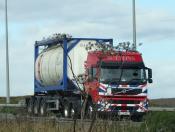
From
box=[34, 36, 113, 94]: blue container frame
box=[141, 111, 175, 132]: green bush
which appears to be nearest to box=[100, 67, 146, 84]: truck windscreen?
box=[34, 36, 113, 94]: blue container frame

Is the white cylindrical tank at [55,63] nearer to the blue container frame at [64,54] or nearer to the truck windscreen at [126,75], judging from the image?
the blue container frame at [64,54]

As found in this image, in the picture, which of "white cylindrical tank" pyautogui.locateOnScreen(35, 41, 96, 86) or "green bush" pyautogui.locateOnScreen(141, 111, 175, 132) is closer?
"green bush" pyautogui.locateOnScreen(141, 111, 175, 132)

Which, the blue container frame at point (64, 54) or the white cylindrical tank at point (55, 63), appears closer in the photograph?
the blue container frame at point (64, 54)

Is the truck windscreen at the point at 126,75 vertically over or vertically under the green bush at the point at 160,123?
over

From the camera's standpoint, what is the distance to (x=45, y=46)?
3656 cm

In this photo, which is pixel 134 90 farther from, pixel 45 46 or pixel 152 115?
pixel 152 115

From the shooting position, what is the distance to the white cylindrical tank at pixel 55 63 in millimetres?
31781

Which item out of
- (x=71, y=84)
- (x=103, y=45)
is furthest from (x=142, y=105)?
(x=103, y=45)

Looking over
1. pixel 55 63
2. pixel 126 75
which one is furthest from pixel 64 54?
pixel 126 75

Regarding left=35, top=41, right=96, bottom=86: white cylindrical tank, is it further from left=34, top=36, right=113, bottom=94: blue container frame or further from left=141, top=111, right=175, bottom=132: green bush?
left=141, top=111, right=175, bottom=132: green bush

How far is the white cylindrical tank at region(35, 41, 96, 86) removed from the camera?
31.8 m

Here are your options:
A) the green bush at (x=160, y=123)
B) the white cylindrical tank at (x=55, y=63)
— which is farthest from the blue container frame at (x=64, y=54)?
the green bush at (x=160, y=123)

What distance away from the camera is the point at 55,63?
3359cm

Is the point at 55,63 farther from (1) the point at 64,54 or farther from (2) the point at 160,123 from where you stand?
(2) the point at 160,123
